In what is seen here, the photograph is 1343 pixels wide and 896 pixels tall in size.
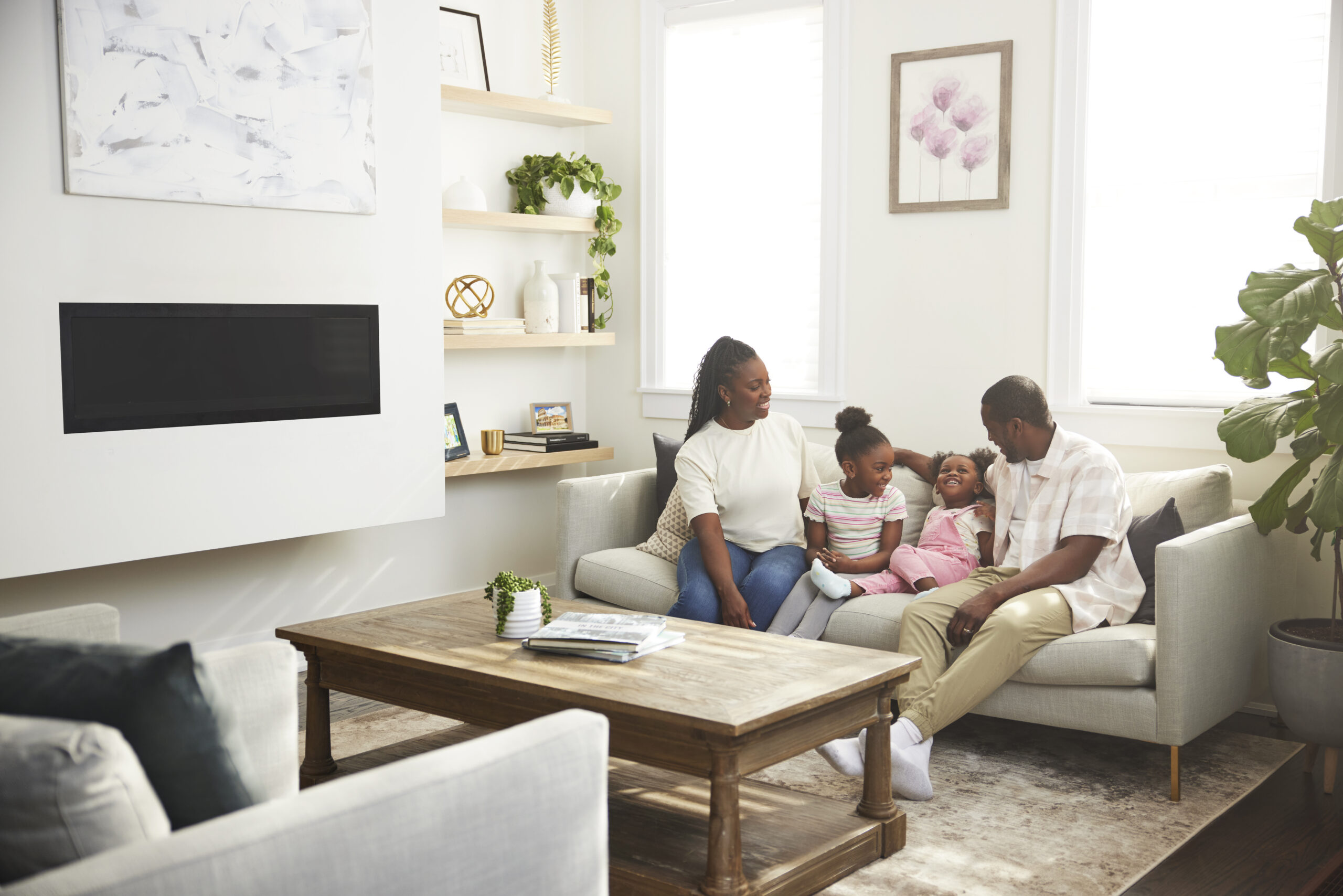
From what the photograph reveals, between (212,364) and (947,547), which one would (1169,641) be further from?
(212,364)

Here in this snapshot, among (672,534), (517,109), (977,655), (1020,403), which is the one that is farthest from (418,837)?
(517,109)

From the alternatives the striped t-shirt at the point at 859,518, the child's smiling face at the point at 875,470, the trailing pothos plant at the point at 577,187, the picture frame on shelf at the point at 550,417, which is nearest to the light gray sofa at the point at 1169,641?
the striped t-shirt at the point at 859,518

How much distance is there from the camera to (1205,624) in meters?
2.91

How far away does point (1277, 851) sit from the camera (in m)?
2.57

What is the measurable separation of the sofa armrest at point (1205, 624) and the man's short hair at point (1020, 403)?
49 cm

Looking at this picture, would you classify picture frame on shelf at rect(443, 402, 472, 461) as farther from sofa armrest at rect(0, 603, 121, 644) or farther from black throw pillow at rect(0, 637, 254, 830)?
black throw pillow at rect(0, 637, 254, 830)

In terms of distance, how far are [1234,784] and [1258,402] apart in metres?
0.99

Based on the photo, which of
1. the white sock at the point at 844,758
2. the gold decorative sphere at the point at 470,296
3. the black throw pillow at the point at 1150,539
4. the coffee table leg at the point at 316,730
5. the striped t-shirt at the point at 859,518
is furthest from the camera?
the gold decorative sphere at the point at 470,296

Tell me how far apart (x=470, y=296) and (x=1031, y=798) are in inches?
117

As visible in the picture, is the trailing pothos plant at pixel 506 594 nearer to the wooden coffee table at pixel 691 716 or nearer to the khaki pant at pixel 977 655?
the wooden coffee table at pixel 691 716

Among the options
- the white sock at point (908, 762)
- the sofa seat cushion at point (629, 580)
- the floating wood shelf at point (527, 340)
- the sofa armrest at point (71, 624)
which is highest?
the floating wood shelf at point (527, 340)

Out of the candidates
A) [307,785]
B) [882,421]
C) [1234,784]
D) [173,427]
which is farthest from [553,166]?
[1234,784]

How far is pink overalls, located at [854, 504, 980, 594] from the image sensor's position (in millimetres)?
3416

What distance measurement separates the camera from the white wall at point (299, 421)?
3.16 metres
